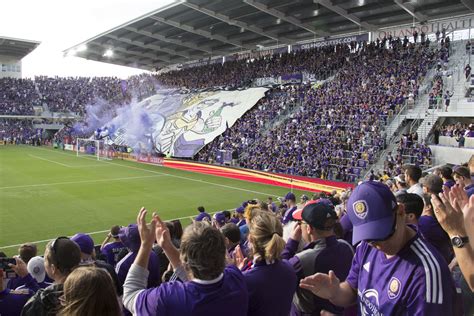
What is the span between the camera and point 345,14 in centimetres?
3478

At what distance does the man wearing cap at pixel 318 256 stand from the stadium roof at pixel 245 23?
31.8 m

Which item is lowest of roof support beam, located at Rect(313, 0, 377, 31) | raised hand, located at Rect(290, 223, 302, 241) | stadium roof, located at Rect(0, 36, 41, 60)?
raised hand, located at Rect(290, 223, 302, 241)

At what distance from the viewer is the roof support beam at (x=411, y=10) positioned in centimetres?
3083

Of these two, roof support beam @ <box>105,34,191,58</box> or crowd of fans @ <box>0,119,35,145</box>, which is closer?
roof support beam @ <box>105,34,191,58</box>

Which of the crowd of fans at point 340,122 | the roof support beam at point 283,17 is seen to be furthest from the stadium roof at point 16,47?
the roof support beam at point 283,17

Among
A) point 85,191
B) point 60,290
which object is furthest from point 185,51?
point 60,290

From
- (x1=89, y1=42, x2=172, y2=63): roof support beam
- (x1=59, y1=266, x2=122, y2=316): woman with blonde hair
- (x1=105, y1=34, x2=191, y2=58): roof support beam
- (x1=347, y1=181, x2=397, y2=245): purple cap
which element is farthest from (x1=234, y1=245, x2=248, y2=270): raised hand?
(x1=89, y1=42, x2=172, y2=63): roof support beam

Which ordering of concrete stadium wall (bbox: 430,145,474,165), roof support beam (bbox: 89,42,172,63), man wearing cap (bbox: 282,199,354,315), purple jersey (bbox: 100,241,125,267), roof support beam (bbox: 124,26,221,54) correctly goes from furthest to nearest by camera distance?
roof support beam (bbox: 89,42,172,63) < roof support beam (bbox: 124,26,221,54) < concrete stadium wall (bbox: 430,145,474,165) < purple jersey (bbox: 100,241,125,267) < man wearing cap (bbox: 282,199,354,315)

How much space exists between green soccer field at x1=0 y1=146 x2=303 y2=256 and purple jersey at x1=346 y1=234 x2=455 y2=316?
477 inches

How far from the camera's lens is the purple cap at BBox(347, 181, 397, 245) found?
8.05 ft

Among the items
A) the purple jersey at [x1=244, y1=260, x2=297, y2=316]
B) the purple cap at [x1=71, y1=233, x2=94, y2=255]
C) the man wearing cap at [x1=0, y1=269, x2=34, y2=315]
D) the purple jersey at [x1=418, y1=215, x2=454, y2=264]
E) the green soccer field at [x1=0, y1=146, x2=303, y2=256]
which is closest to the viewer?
the purple jersey at [x1=244, y1=260, x2=297, y2=316]

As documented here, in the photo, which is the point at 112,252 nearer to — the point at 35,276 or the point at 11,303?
the point at 35,276

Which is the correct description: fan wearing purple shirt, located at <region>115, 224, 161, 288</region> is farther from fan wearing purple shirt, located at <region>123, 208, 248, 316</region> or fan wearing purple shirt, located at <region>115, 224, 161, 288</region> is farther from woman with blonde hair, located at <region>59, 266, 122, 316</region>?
woman with blonde hair, located at <region>59, 266, 122, 316</region>

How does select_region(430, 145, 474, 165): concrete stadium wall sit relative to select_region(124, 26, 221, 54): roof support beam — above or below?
below
